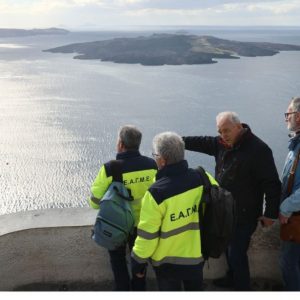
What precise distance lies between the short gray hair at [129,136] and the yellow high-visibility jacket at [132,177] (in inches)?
1.3

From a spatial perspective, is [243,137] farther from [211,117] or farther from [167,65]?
[167,65]

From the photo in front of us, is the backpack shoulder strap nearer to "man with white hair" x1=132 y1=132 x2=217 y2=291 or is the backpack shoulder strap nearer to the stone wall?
Result: "man with white hair" x1=132 y1=132 x2=217 y2=291

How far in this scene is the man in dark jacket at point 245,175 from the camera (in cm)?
180

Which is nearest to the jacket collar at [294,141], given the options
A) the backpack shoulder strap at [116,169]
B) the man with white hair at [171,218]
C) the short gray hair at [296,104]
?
the short gray hair at [296,104]

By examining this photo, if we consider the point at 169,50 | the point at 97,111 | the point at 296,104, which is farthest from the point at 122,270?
the point at 169,50

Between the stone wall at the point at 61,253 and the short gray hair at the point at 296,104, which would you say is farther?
the stone wall at the point at 61,253

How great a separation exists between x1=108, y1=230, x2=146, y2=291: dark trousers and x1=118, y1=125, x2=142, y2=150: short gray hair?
43 cm

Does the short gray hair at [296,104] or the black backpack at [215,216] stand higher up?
the short gray hair at [296,104]

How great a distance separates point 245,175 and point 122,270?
0.76m

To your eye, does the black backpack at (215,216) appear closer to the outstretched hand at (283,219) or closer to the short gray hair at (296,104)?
the outstretched hand at (283,219)

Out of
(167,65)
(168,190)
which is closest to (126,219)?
(168,190)

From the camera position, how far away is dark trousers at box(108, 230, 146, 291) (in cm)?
191

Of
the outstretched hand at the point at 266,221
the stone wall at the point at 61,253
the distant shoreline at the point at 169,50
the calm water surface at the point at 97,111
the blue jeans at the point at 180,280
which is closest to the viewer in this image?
the blue jeans at the point at 180,280

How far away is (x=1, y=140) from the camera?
2409 cm
